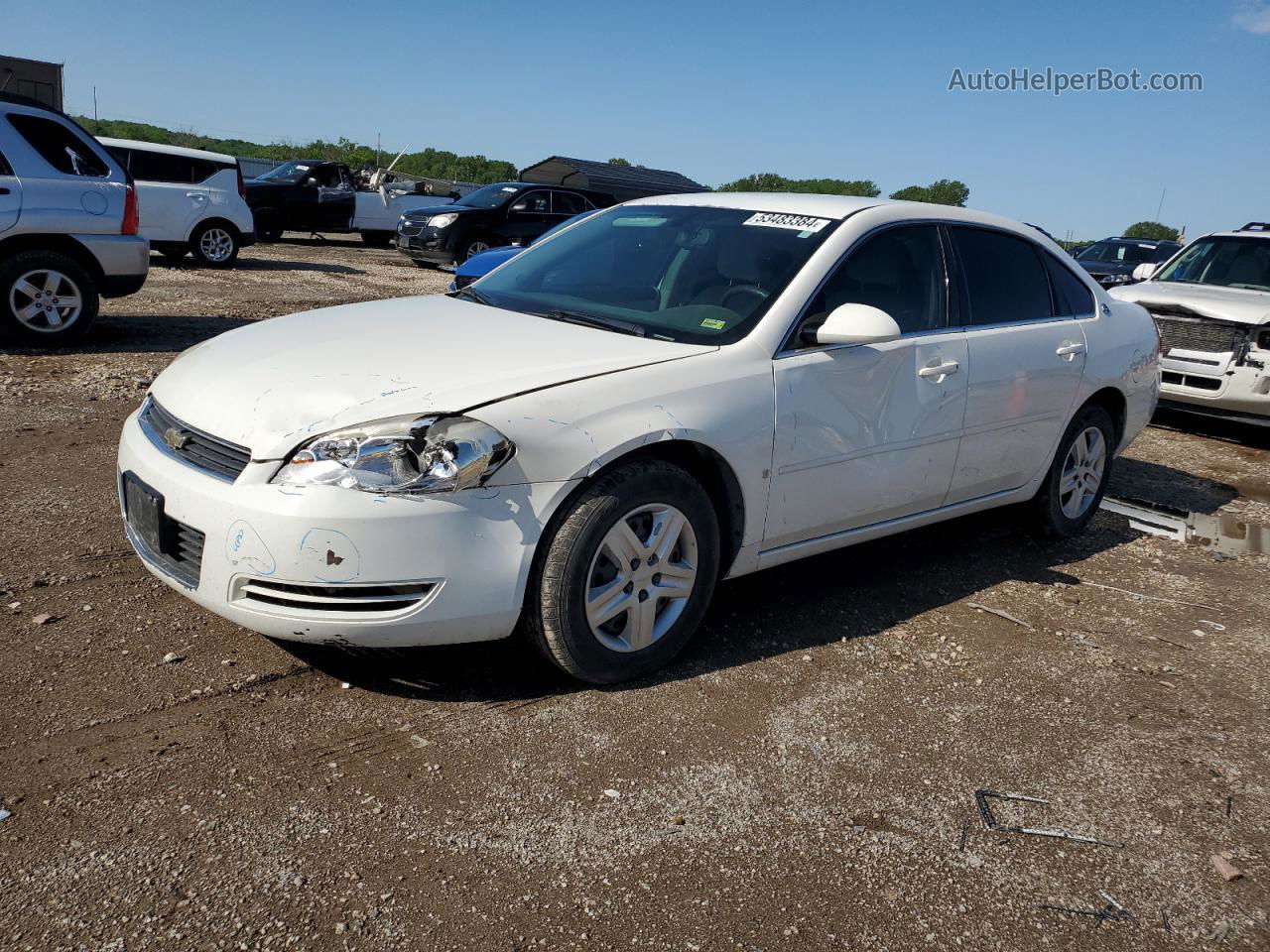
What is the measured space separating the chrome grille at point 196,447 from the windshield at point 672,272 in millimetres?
1372

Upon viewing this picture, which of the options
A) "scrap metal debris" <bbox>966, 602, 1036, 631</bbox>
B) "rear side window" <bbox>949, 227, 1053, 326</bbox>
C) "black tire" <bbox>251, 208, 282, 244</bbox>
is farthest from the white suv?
"scrap metal debris" <bbox>966, 602, 1036, 631</bbox>

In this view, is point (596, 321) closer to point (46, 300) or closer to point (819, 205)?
point (819, 205)

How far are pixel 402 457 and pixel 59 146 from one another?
23.5ft

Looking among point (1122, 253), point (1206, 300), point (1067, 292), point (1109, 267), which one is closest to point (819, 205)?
point (1067, 292)

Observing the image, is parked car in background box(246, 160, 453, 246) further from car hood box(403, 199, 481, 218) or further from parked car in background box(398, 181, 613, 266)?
car hood box(403, 199, 481, 218)

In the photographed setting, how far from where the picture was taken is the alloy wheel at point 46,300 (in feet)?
27.3

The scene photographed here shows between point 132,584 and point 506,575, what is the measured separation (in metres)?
1.71

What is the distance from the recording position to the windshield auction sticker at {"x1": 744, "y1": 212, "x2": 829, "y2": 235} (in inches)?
164

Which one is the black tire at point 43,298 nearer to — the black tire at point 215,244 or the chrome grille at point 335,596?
the chrome grille at point 335,596

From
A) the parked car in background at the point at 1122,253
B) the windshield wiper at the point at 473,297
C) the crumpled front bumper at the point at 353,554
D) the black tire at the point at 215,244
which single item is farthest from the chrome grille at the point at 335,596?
the parked car in background at the point at 1122,253

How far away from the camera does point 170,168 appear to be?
15.0 m

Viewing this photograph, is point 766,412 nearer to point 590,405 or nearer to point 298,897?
point 590,405

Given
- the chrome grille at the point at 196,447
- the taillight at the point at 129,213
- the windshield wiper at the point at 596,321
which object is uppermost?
the windshield wiper at the point at 596,321

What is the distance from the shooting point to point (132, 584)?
3.99 metres
